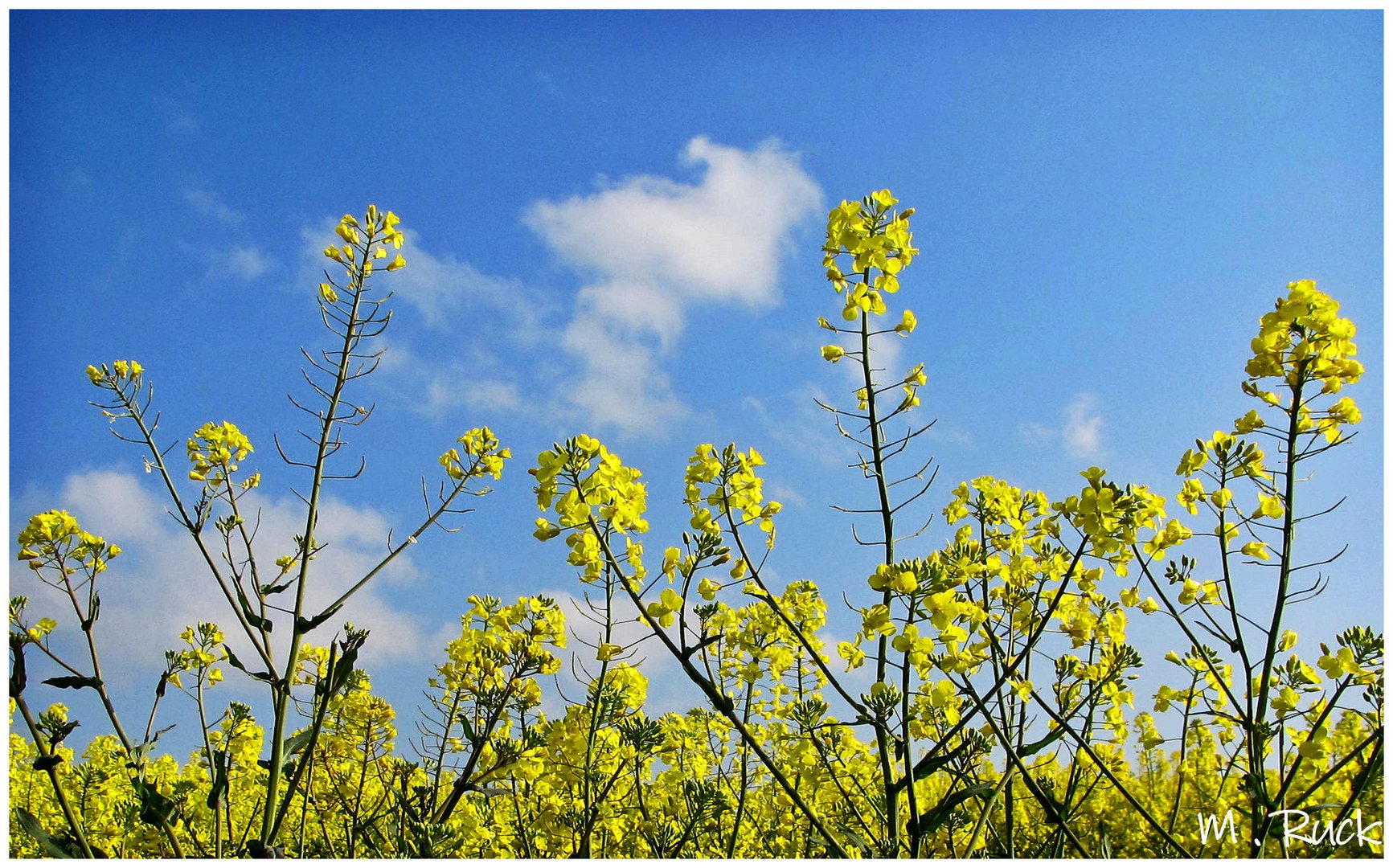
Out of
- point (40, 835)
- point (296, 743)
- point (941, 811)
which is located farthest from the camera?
point (296, 743)

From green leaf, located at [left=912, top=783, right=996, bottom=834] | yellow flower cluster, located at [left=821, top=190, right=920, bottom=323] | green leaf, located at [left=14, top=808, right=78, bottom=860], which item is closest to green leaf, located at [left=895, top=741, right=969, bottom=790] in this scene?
green leaf, located at [left=912, top=783, right=996, bottom=834]

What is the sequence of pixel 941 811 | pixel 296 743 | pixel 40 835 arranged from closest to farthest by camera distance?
pixel 941 811 → pixel 40 835 → pixel 296 743

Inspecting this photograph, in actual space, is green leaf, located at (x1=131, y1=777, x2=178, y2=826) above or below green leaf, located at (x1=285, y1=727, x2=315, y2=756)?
below

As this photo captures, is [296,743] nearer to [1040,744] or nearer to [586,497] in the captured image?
[586,497]

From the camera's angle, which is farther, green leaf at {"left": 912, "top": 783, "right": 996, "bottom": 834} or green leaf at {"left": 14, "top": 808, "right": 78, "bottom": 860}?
green leaf at {"left": 14, "top": 808, "right": 78, "bottom": 860}

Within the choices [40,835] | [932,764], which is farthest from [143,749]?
[932,764]

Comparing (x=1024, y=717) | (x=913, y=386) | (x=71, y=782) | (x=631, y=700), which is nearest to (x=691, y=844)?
(x=631, y=700)

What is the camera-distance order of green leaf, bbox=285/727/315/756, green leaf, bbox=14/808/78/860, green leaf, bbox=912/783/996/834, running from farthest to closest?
green leaf, bbox=285/727/315/756 → green leaf, bbox=14/808/78/860 → green leaf, bbox=912/783/996/834

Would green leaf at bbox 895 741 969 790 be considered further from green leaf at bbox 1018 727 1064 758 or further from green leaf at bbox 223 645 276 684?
green leaf at bbox 223 645 276 684

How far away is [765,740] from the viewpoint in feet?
15.9

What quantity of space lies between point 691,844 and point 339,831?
9.70 feet

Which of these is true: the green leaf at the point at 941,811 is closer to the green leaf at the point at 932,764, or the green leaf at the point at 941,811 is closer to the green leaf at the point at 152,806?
the green leaf at the point at 932,764

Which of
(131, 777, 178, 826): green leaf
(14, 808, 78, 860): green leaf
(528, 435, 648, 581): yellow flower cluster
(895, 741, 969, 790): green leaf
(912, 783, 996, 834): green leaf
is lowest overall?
(14, 808, 78, 860): green leaf

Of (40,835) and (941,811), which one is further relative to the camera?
(40,835)
